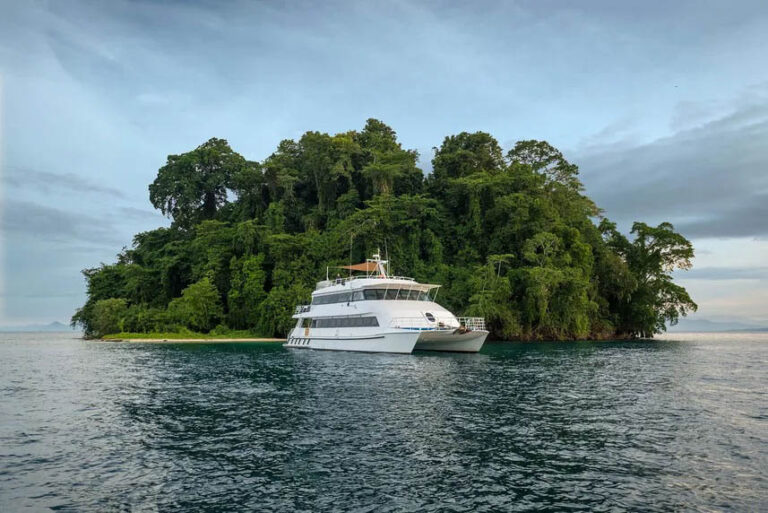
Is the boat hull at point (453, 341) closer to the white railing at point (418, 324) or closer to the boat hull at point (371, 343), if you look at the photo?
the white railing at point (418, 324)

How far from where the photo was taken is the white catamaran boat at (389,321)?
119 ft

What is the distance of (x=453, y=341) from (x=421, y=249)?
88.1ft

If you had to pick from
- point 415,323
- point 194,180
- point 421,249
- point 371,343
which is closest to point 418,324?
point 415,323

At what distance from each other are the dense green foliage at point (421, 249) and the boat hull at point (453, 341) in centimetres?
1241

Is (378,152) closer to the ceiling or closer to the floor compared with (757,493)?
closer to the ceiling

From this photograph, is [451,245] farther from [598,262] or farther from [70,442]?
[70,442]

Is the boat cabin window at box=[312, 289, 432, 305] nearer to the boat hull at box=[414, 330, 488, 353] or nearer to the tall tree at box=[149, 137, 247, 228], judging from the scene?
the boat hull at box=[414, 330, 488, 353]

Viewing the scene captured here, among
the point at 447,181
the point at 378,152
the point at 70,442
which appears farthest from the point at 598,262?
the point at 70,442

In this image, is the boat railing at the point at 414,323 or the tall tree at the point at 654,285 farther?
the tall tree at the point at 654,285

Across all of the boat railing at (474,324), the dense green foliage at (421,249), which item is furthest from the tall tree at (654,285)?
the boat railing at (474,324)

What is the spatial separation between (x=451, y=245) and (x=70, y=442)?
176 feet

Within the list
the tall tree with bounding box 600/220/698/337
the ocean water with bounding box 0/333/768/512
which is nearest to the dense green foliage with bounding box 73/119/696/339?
the tall tree with bounding box 600/220/698/337

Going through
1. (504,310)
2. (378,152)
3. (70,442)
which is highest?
(378,152)

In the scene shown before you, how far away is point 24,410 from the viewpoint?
56.2 feet
